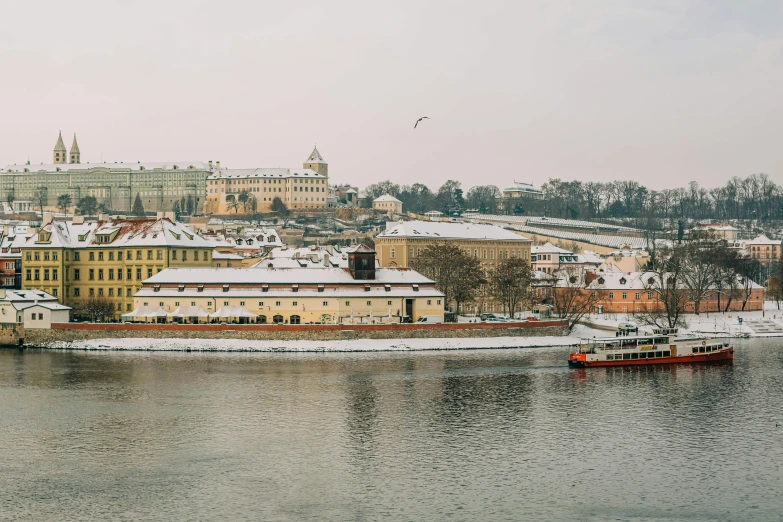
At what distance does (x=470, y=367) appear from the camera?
4909 cm

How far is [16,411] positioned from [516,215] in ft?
493

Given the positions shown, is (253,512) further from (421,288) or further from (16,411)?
(421,288)

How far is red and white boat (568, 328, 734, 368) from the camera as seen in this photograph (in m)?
52.3

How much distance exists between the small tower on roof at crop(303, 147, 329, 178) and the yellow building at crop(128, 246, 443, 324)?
124437mm

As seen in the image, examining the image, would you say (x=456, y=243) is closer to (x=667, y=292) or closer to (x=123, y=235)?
(x=667, y=292)

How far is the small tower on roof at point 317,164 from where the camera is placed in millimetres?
187375

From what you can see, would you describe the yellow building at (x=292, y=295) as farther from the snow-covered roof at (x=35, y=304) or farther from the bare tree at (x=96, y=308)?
the bare tree at (x=96, y=308)

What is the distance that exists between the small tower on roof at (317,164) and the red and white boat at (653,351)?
134899 mm

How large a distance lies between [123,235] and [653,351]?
3605 cm

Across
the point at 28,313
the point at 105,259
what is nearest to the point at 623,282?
the point at 105,259

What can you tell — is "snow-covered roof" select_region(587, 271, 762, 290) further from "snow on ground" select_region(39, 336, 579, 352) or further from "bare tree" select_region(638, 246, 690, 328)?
"snow on ground" select_region(39, 336, 579, 352)

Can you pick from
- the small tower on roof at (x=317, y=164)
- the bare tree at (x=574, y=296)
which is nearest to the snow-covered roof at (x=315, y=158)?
the small tower on roof at (x=317, y=164)

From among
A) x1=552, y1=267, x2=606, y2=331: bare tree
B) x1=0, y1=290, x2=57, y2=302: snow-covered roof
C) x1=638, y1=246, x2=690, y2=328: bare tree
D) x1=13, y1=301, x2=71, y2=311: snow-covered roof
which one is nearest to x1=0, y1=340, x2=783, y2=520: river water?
x1=13, y1=301, x2=71, y2=311: snow-covered roof

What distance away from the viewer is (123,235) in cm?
7162
